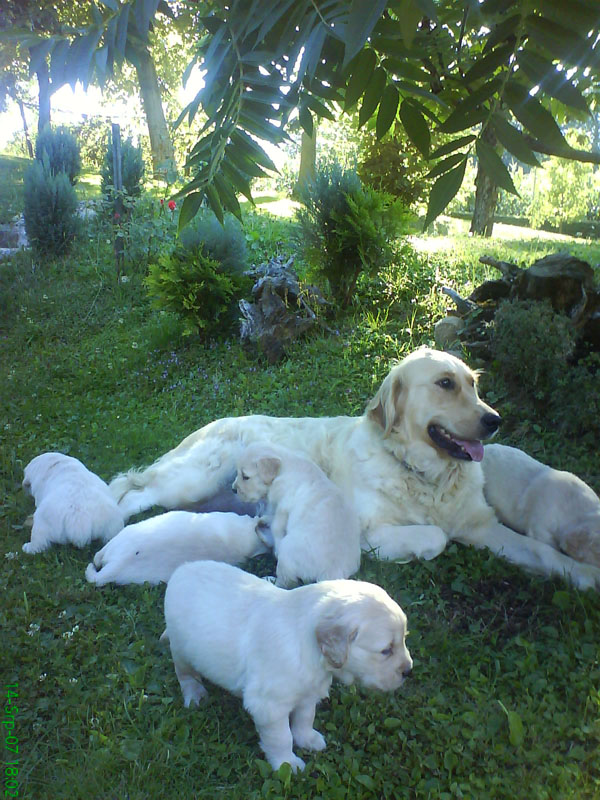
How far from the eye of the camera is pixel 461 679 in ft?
10.9

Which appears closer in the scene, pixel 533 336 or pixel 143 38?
pixel 143 38

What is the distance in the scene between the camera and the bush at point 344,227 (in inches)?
341

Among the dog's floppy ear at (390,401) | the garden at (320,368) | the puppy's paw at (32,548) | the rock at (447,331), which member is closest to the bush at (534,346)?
the garden at (320,368)

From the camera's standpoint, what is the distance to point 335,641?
266 cm

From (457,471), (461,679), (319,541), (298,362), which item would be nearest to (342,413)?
(298,362)

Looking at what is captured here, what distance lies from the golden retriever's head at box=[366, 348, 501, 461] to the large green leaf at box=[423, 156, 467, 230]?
8.54 ft

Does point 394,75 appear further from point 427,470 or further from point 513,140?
point 427,470

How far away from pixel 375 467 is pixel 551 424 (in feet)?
7.55

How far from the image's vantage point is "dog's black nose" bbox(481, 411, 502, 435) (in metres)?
4.25

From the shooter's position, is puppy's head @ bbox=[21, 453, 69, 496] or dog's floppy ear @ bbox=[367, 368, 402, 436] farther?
puppy's head @ bbox=[21, 453, 69, 496]

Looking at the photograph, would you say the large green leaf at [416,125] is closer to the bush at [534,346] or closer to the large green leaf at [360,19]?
the large green leaf at [360,19]

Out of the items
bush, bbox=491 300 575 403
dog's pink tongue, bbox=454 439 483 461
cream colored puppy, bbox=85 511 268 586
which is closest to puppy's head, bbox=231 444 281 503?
cream colored puppy, bbox=85 511 268 586

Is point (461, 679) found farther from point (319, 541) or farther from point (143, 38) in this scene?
point (143, 38)

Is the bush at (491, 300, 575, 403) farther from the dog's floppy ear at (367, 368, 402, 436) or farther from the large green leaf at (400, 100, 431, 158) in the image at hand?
the large green leaf at (400, 100, 431, 158)
